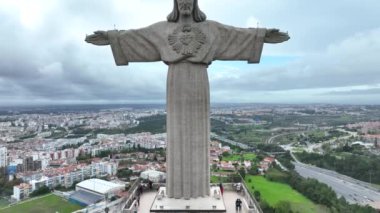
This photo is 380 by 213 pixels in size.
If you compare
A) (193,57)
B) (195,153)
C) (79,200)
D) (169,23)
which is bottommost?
(79,200)

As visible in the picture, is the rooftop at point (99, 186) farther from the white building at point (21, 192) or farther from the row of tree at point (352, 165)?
the row of tree at point (352, 165)

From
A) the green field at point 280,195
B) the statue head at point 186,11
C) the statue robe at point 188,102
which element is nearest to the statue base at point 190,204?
the statue robe at point 188,102

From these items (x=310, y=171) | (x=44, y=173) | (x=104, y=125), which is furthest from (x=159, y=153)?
(x=104, y=125)

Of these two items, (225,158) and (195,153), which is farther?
(225,158)

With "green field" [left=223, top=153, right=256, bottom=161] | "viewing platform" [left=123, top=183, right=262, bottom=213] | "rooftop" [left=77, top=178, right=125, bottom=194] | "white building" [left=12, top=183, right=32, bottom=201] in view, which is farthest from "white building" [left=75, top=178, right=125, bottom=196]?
"viewing platform" [left=123, top=183, right=262, bottom=213]

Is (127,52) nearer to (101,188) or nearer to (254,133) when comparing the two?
(101,188)

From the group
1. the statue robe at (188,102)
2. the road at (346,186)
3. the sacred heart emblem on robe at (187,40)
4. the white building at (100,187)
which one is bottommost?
the road at (346,186)

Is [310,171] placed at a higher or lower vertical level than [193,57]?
lower
